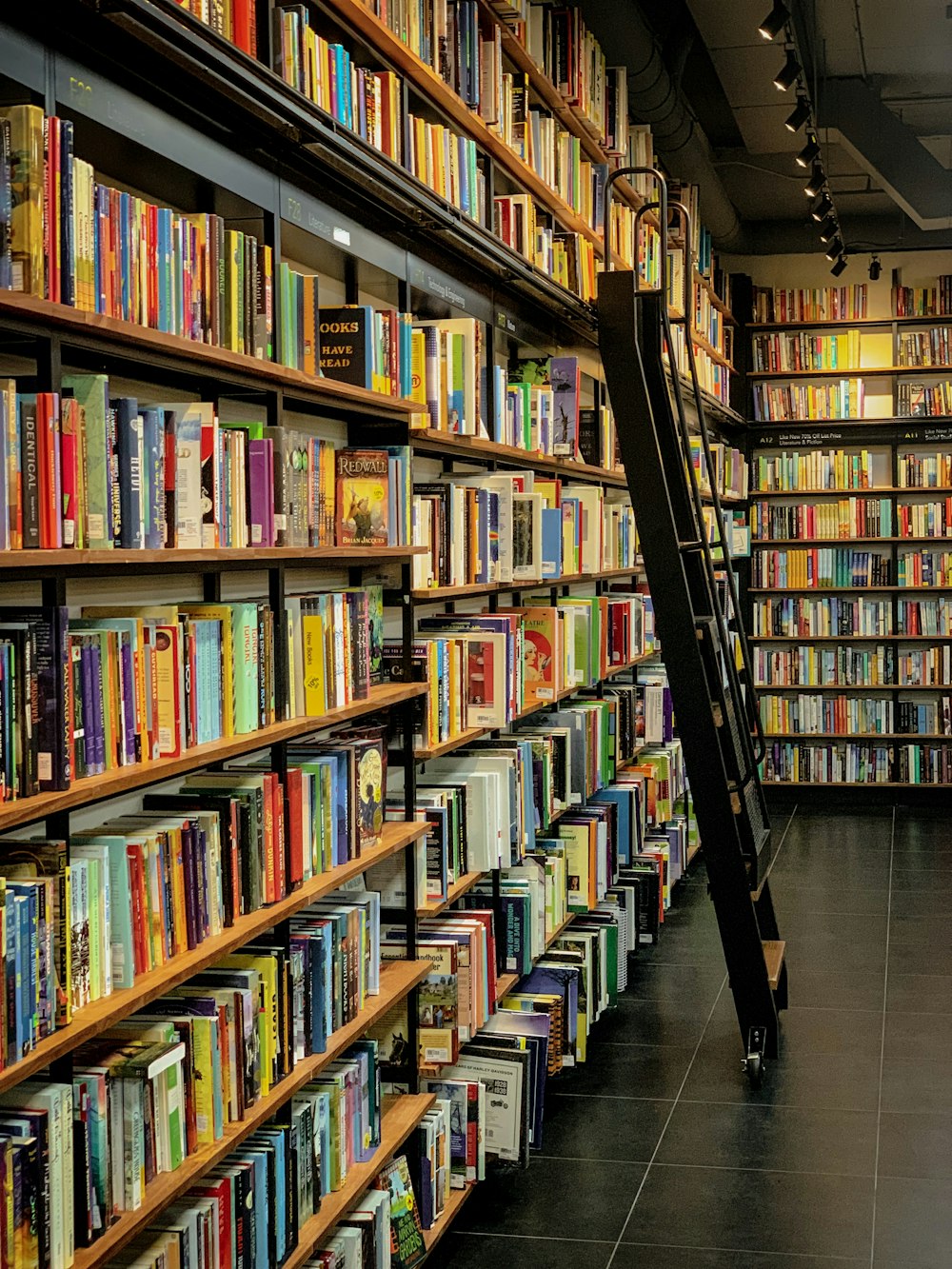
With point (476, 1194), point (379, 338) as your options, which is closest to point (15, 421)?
point (379, 338)

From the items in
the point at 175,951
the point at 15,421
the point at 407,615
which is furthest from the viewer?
the point at 407,615

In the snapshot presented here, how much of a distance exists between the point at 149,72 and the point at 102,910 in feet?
4.72

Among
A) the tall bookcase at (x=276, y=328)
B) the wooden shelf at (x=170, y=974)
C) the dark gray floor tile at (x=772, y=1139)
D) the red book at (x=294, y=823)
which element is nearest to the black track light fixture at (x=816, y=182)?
the tall bookcase at (x=276, y=328)

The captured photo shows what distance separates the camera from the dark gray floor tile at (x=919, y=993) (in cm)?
A: 579

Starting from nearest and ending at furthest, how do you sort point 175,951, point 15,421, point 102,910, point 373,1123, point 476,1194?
point 15,421
point 102,910
point 175,951
point 373,1123
point 476,1194

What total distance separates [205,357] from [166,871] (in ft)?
2.87

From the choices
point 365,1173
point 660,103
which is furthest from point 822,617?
A: point 365,1173

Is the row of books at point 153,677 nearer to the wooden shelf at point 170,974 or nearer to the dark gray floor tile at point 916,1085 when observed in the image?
the wooden shelf at point 170,974

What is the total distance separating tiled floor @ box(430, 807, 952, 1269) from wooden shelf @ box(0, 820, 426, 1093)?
4.16ft

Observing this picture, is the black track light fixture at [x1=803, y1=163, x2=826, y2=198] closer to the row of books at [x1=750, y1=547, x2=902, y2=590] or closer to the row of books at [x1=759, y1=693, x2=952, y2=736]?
the row of books at [x1=750, y1=547, x2=902, y2=590]

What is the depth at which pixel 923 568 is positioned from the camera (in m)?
10.6

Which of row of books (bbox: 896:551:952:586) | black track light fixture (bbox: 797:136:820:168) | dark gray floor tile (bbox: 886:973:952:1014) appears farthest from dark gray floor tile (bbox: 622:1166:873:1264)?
row of books (bbox: 896:551:952:586)

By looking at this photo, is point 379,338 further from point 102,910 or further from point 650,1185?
point 650,1185

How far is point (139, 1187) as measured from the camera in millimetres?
2336
